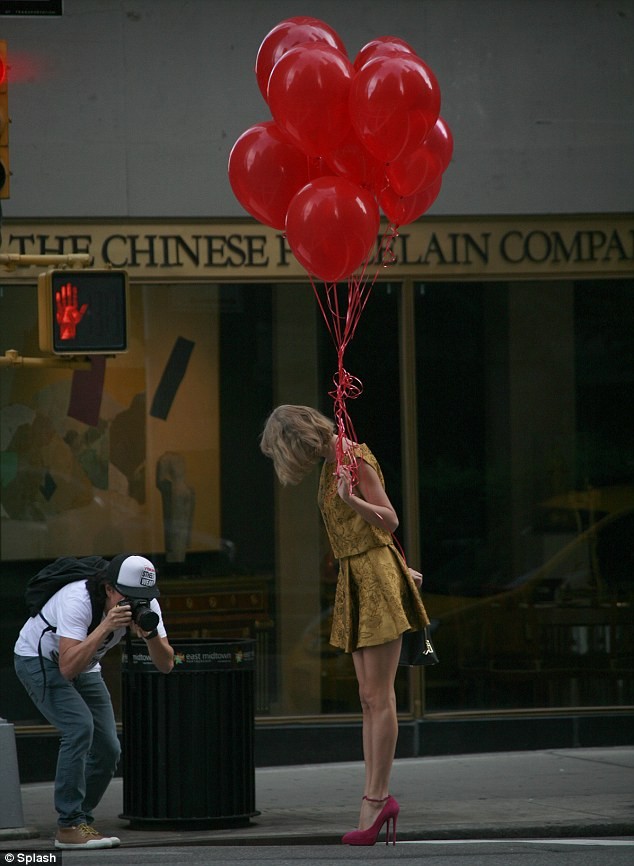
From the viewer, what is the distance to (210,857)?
7.11 m

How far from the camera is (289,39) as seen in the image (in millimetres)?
7770

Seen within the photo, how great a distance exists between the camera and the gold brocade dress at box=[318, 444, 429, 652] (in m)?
7.31

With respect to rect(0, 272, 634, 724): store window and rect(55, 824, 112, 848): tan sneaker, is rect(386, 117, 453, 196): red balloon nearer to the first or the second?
rect(0, 272, 634, 724): store window

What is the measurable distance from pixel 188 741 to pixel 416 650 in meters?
1.28

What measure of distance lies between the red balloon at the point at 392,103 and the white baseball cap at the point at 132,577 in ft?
7.45

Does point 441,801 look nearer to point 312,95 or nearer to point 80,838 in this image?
point 80,838

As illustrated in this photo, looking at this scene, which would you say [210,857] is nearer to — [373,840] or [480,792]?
[373,840]

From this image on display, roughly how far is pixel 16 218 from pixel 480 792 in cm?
478

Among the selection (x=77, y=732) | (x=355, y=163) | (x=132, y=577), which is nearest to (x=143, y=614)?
(x=132, y=577)

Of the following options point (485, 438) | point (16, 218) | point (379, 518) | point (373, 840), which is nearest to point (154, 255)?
point (16, 218)

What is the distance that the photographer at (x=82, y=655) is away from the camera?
7438 millimetres

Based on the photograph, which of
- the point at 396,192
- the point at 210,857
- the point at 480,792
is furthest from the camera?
the point at 480,792

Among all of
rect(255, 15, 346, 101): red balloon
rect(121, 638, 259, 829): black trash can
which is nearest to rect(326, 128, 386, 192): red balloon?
rect(255, 15, 346, 101): red balloon

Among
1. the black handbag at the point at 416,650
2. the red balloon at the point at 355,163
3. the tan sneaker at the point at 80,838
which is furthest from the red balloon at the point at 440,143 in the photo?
the tan sneaker at the point at 80,838
